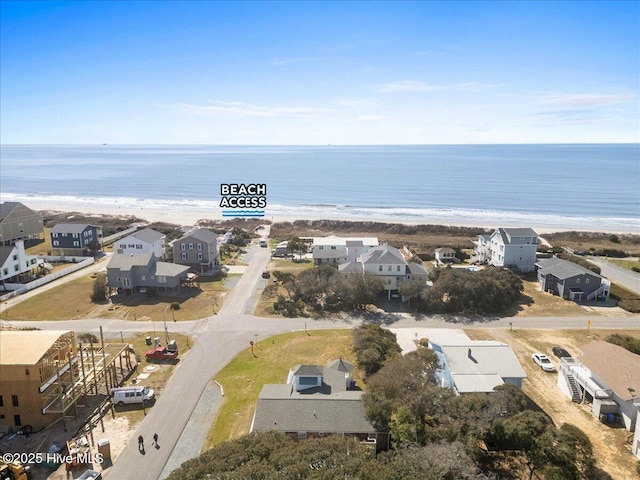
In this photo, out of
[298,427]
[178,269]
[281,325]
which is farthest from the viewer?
[178,269]

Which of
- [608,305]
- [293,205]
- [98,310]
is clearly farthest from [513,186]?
[98,310]

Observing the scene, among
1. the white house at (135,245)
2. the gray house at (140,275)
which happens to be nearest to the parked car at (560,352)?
the gray house at (140,275)

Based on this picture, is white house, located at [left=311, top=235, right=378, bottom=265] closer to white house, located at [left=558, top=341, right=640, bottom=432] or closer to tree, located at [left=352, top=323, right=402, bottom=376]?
tree, located at [left=352, top=323, right=402, bottom=376]

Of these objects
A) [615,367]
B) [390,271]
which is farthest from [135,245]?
[615,367]

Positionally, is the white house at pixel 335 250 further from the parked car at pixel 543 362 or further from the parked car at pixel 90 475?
the parked car at pixel 90 475

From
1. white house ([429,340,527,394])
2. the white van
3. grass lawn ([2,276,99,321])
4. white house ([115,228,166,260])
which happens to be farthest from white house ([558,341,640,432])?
white house ([115,228,166,260])

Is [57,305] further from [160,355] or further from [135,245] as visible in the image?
[160,355]

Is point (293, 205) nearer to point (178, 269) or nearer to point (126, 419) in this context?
point (178, 269)
